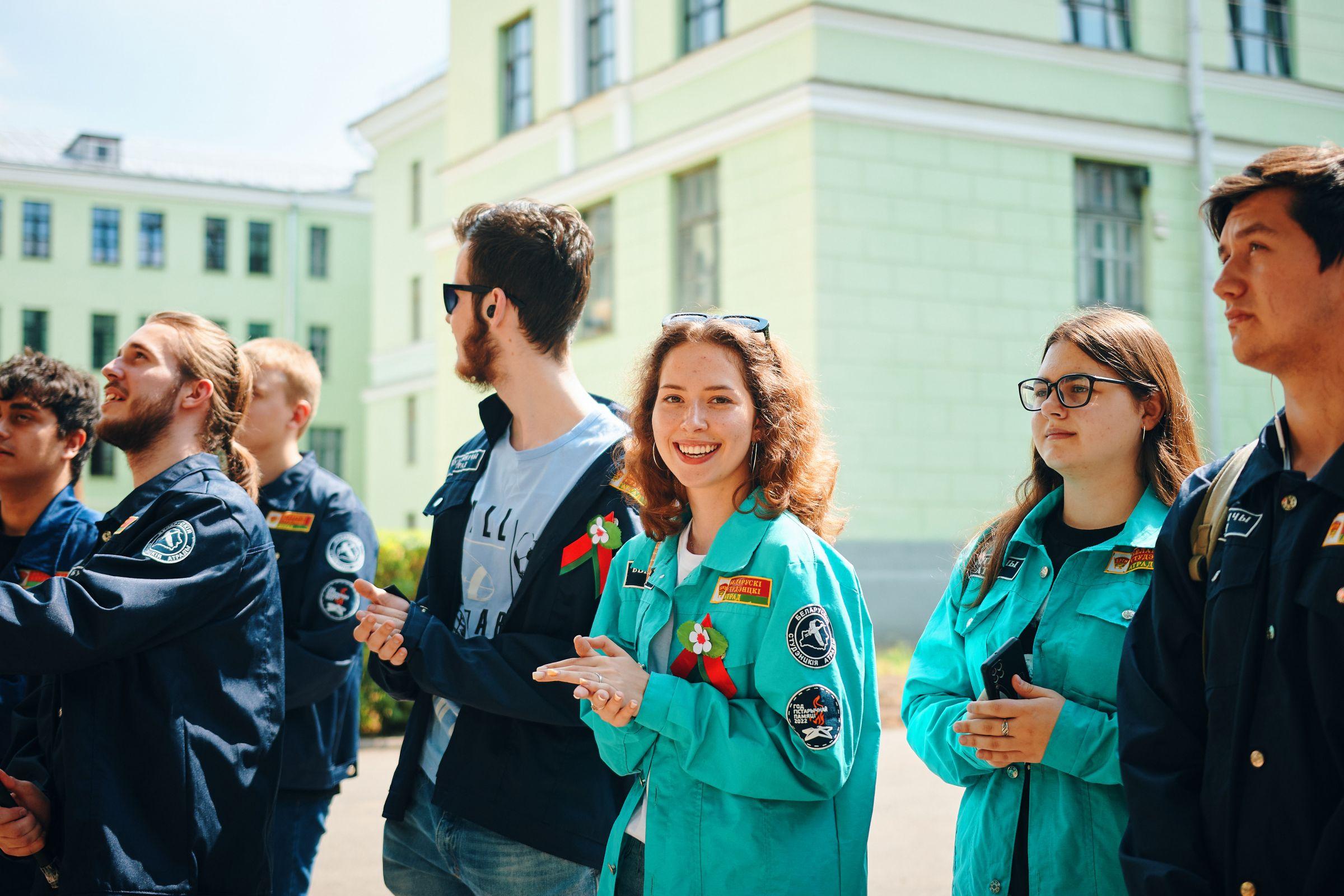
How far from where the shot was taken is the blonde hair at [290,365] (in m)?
4.98

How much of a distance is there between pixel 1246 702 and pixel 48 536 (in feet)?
Result: 12.4

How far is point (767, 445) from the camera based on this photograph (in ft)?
10.0

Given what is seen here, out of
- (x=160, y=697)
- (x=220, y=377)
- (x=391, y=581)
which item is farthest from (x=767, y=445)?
(x=391, y=581)

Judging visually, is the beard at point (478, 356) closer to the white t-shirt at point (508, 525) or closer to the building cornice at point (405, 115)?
the white t-shirt at point (508, 525)

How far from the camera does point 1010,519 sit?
11.1ft

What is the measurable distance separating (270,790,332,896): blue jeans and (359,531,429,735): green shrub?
17.5 ft

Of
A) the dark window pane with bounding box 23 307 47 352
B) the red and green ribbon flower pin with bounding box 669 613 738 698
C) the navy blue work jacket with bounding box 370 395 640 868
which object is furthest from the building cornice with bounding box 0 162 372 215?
the red and green ribbon flower pin with bounding box 669 613 738 698

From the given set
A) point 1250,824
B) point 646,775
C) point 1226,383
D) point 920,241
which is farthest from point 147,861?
point 1226,383

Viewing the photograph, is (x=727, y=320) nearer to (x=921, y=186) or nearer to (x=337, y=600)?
(x=337, y=600)

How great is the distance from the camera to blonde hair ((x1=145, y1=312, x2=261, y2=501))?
150 inches

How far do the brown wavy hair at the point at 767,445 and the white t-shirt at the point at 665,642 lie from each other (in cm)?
8

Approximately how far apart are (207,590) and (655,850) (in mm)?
1400

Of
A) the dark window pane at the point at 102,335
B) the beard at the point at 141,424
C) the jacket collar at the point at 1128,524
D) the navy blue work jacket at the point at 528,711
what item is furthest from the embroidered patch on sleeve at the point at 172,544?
the dark window pane at the point at 102,335

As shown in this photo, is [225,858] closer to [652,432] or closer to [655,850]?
[655,850]
